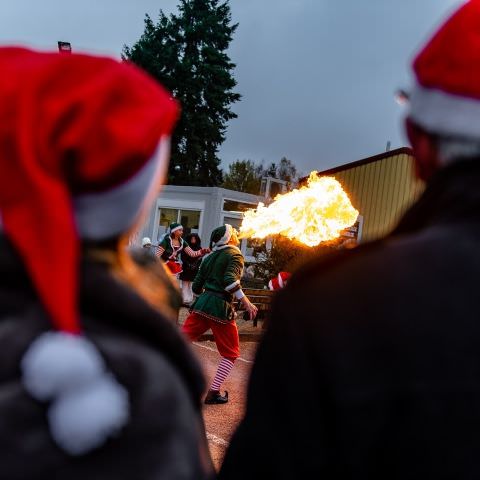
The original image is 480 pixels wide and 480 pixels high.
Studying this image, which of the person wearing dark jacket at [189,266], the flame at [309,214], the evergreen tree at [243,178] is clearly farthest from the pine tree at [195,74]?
the flame at [309,214]

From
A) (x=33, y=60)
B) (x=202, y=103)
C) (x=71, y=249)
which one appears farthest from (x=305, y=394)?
(x=202, y=103)

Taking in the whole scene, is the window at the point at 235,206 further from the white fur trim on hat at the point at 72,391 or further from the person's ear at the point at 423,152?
the white fur trim on hat at the point at 72,391

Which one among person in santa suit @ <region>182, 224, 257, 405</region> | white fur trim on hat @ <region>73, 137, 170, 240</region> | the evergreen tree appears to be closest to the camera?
white fur trim on hat @ <region>73, 137, 170, 240</region>

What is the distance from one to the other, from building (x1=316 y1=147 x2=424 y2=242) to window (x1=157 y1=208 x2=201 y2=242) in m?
5.63

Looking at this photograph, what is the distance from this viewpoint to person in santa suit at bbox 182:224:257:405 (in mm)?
6734

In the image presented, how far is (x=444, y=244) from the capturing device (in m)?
1.25

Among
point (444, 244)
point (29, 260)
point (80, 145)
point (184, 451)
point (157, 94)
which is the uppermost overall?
point (157, 94)

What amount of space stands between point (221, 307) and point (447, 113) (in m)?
5.43

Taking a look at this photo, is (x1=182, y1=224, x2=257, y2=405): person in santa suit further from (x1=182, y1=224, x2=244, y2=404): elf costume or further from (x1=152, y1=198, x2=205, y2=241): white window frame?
(x1=152, y1=198, x2=205, y2=241): white window frame

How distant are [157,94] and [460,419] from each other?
3.06 feet

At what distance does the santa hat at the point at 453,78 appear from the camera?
1420mm

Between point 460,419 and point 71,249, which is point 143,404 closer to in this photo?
point 71,249

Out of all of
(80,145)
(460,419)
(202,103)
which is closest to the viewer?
(460,419)

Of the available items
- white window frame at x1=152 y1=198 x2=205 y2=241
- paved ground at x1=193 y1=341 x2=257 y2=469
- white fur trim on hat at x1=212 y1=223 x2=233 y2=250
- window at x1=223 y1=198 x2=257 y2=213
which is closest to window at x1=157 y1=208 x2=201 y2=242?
white window frame at x1=152 y1=198 x2=205 y2=241
